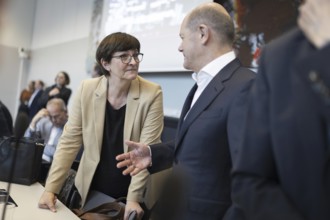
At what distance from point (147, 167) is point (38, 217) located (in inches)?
18.5

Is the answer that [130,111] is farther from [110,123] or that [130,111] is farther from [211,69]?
[211,69]

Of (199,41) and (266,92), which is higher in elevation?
(199,41)

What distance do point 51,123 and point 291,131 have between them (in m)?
3.08

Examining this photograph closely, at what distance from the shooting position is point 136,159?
1.47 m

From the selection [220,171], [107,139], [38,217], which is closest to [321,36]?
[220,171]

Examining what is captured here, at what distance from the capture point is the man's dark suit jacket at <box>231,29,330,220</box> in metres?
0.53

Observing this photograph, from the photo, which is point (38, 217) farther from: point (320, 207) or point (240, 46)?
point (240, 46)

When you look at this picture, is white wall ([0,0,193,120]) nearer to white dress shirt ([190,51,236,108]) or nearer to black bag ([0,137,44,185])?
black bag ([0,137,44,185])

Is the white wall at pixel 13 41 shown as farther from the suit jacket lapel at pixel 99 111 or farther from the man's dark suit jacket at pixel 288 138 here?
the man's dark suit jacket at pixel 288 138

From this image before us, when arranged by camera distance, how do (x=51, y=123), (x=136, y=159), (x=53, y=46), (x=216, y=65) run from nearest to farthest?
(x=216, y=65)
(x=136, y=159)
(x=51, y=123)
(x=53, y=46)

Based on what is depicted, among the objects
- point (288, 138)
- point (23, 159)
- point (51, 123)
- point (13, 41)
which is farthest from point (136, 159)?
point (13, 41)

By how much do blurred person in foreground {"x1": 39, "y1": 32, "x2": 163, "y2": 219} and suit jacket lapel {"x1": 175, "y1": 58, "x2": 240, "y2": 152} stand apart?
21.5 inches

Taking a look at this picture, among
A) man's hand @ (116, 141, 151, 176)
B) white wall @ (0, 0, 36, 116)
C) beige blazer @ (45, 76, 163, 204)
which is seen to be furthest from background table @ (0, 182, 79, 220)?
white wall @ (0, 0, 36, 116)

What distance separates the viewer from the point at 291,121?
0.56 metres
